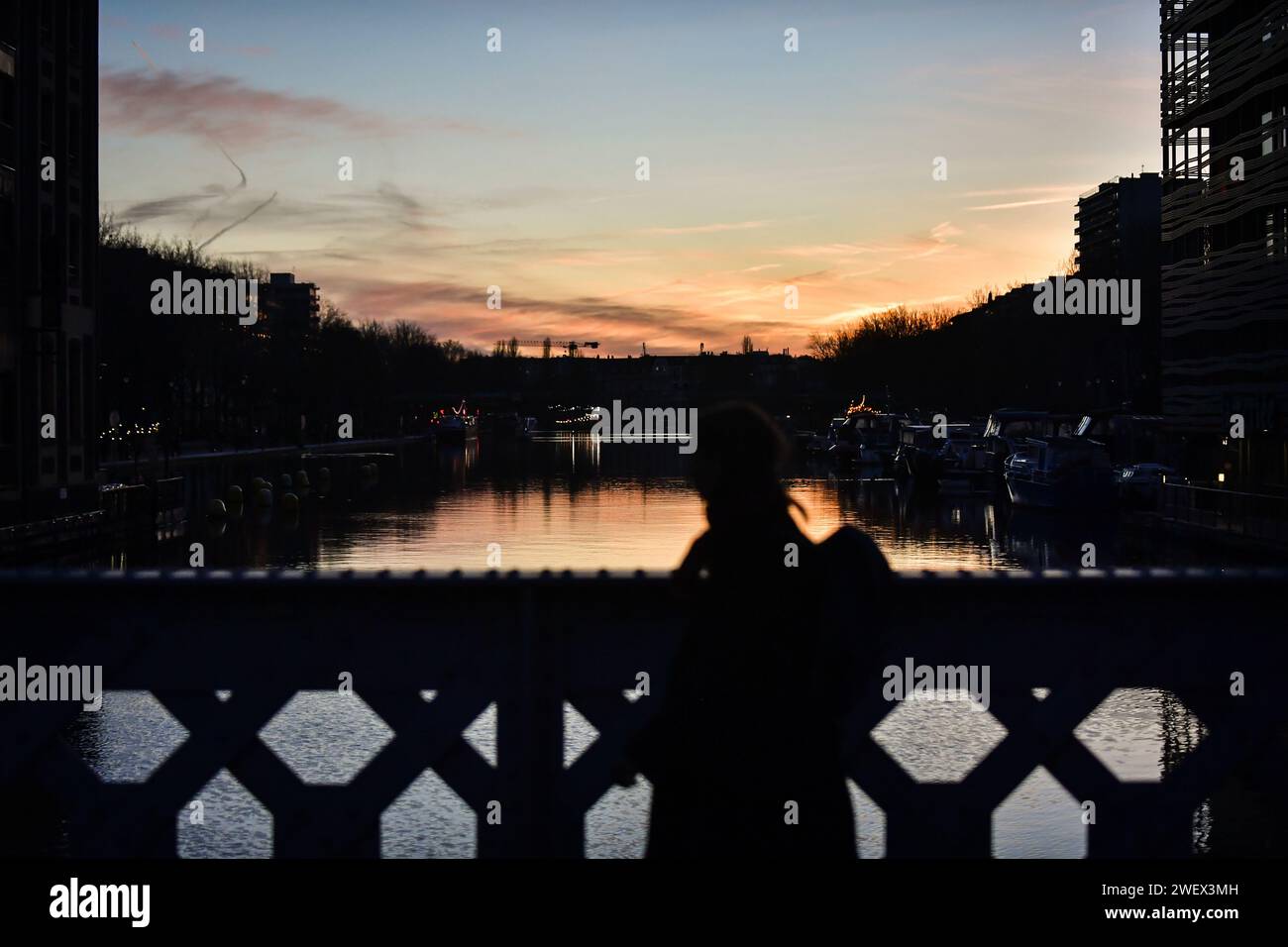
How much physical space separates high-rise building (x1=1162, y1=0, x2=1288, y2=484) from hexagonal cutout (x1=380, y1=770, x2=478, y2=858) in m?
43.7

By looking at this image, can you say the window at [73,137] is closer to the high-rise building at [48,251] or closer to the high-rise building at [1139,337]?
the high-rise building at [48,251]

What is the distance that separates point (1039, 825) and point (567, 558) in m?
19.0

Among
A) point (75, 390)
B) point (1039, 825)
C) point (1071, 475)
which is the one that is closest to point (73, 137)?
point (75, 390)

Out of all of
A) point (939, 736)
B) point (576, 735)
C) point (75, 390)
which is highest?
point (75, 390)

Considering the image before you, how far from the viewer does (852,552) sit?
4176mm

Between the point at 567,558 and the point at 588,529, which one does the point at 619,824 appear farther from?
the point at 588,529

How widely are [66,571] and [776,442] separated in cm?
274

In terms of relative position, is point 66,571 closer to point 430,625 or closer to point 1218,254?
point 430,625

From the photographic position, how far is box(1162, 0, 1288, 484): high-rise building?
177ft

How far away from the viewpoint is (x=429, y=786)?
10148 mm

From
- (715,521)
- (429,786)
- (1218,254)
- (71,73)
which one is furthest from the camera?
(1218,254)

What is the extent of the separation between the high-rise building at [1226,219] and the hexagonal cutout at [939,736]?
39.1m

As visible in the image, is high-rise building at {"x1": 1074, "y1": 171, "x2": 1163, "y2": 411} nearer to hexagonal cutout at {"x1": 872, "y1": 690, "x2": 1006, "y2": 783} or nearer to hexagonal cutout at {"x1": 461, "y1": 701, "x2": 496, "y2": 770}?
hexagonal cutout at {"x1": 872, "y1": 690, "x2": 1006, "y2": 783}
